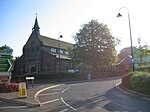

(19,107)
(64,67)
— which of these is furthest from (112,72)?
(19,107)

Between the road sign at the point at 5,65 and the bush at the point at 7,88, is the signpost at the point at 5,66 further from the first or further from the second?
the bush at the point at 7,88

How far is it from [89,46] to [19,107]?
4281 cm

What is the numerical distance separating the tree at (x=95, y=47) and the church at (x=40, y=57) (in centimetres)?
718

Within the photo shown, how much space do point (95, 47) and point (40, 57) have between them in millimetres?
18808

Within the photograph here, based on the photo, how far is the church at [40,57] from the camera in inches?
2653

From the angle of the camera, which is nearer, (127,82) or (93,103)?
(93,103)

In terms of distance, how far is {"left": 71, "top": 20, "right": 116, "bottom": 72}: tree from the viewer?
57125 millimetres

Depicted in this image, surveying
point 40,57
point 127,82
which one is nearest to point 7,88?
point 127,82

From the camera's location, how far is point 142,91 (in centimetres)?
2036

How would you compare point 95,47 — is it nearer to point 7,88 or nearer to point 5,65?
point 5,65

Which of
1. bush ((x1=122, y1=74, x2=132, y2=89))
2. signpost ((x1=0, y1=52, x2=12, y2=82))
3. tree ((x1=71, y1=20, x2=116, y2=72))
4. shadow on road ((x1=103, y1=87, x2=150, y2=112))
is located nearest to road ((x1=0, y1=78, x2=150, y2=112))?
shadow on road ((x1=103, y1=87, x2=150, y2=112))

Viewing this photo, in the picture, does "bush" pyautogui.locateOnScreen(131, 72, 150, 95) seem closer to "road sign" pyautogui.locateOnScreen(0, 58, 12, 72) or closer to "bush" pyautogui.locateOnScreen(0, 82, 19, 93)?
"bush" pyautogui.locateOnScreen(0, 82, 19, 93)

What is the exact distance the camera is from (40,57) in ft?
228

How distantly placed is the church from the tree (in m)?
7.18
